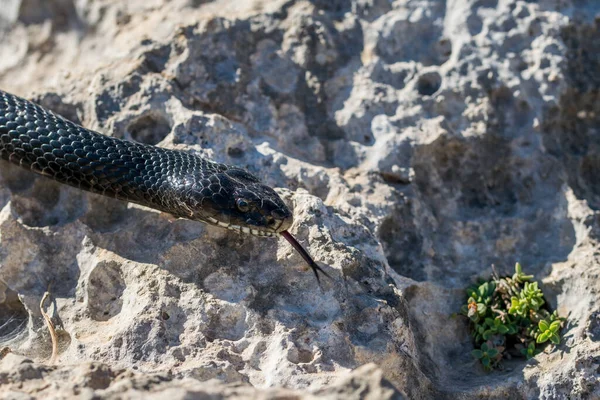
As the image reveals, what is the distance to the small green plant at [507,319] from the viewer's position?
472 cm

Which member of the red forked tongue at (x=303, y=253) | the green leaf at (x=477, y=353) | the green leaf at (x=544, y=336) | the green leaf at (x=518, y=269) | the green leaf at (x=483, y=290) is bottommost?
the green leaf at (x=477, y=353)

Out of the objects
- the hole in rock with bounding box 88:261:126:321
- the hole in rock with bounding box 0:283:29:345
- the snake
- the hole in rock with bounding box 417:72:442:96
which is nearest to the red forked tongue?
the snake

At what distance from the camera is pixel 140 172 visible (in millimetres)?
4879

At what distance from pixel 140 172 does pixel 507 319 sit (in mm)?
2558

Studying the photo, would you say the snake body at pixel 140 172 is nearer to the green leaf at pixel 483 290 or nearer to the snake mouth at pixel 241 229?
the snake mouth at pixel 241 229

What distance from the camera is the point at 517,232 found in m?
5.34

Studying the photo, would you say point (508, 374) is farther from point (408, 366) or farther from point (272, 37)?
point (272, 37)

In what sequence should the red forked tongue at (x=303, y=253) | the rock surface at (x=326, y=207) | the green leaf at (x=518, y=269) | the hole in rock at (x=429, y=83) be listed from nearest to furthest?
the rock surface at (x=326, y=207)
the red forked tongue at (x=303, y=253)
the green leaf at (x=518, y=269)
the hole in rock at (x=429, y=83)

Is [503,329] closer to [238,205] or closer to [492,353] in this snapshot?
[492,353]

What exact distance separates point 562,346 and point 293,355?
5.69 feet

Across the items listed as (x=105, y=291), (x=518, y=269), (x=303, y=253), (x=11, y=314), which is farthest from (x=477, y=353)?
(x=11, y=314)

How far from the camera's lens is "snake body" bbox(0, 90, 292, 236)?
15.5 ft

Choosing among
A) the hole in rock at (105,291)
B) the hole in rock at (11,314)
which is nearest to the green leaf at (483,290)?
the hole in rock at (105,291)

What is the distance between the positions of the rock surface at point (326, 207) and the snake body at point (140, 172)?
138 mm
